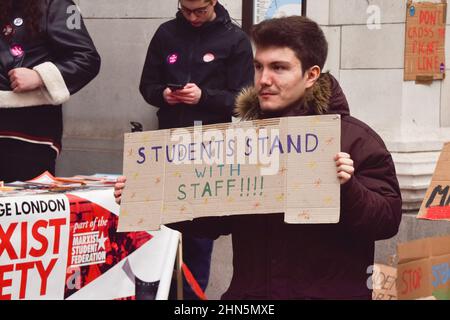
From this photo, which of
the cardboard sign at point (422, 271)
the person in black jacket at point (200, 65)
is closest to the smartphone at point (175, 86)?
the person in black jacket at point (200, 65)

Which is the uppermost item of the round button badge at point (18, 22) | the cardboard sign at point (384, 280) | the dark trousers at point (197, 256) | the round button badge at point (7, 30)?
the round button badge at point (18, 22)

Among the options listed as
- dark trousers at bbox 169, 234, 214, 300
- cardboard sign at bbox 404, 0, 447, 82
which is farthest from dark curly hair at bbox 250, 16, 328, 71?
cardboard sign at bbox 404, 0, 447, 82

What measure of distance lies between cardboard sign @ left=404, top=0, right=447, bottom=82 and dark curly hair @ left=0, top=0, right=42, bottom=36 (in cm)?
326

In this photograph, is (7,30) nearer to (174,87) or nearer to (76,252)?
(174,87)

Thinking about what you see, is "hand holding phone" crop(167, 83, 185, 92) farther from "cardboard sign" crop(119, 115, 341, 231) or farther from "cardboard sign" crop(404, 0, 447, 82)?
"cardboard sign" crop(404, 0, 447, 82)

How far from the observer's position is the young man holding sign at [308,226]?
3.61m

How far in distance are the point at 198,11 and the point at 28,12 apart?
3.33ft

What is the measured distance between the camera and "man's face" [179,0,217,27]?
613 centimetres

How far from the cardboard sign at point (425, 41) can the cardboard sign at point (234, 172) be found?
4.52 meters

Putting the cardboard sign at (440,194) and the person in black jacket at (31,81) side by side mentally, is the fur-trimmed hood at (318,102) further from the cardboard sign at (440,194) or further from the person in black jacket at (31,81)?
the person in black jacket at (31,81)

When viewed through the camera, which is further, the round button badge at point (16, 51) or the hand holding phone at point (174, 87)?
the hand holding phone at point (174, 87)

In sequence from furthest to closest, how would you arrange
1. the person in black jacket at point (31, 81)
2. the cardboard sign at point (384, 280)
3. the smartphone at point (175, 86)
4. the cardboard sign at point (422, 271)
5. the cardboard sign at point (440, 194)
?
1. the smartphone at point (175, 86)
2. the person in black jacket at point (31, 81)
3. the cardboard sign at point (384, 280)
4. the cardboard sign at point (440, 194)
5. the cardboard sign at point (422, 271)

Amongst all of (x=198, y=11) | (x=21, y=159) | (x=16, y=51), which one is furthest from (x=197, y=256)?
(x=16, y=51)
